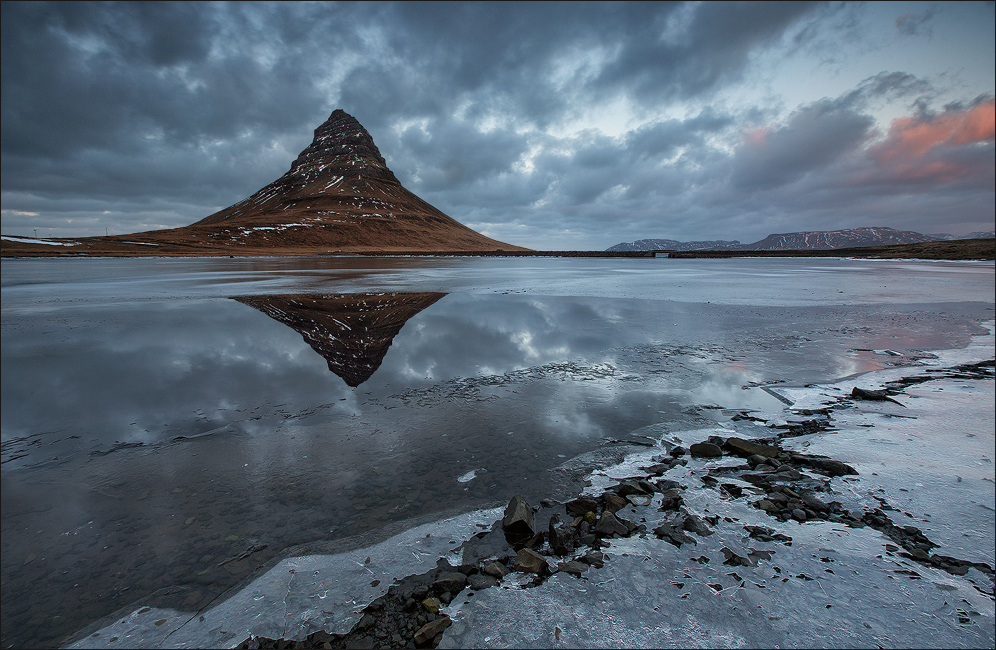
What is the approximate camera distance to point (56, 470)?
5.40 m

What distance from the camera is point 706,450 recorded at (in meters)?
5.66

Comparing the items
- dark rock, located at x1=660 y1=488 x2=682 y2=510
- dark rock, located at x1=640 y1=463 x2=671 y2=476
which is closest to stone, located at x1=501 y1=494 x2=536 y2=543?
dark rock, located at x1=660 y1=488 x2=682 y2=510

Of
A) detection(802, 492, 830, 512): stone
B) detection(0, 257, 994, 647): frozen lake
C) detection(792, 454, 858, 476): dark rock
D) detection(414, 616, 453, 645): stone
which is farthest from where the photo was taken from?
detection(792, 454, 858, 476): dark rock

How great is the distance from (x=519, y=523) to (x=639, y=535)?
1.15 m

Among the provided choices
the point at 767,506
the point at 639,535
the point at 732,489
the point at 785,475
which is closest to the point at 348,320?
the point at 639,535

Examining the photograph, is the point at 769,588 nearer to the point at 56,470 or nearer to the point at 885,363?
the point at 56,470

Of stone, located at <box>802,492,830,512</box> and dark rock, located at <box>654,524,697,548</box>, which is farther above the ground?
stone, located at <box>802,492,830,512</box>

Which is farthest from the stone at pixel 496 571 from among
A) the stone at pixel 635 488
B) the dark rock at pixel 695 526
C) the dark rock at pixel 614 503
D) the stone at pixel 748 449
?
the stone at pixel 748 449

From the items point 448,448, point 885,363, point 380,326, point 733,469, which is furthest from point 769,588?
point 380,326

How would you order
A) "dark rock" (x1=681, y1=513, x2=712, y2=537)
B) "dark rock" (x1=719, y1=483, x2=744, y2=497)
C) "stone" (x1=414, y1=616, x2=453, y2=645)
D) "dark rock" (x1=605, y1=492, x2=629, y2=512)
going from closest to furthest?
"stone" (x1=414, y1=616, x2=453, y2=645), "dark rock" (x1=681, y1=513, x2=712, y2=537), "dark rock" (x1=605, y1=492, x2=629, y2=512), "dark rock" (x1=719, y1=483, x2=744, y2=497)

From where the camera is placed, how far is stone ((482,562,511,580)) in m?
3.63

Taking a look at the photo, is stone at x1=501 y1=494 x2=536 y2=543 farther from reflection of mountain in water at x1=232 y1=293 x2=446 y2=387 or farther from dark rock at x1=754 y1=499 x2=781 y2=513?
reflection of mountain in water at x1=232 y1=293 x2=446 y2=387

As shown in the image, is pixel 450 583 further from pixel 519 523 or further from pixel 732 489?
pixel 732 489

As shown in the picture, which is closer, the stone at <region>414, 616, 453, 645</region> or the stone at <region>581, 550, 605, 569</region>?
the stone at <region>414, 616, 453, 645</region>
